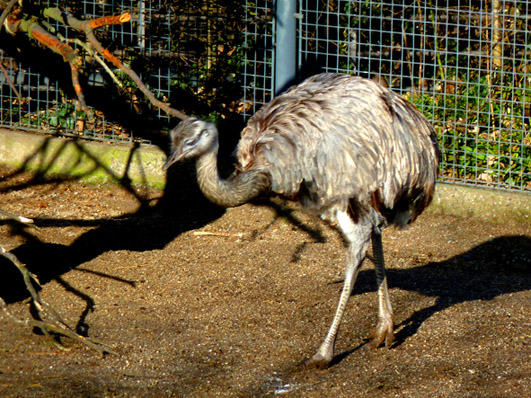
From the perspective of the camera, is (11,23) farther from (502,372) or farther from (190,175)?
(502,372)

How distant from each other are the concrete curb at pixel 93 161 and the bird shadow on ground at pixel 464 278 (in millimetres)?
647

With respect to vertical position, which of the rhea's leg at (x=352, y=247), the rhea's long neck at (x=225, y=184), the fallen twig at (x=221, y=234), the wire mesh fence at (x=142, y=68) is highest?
the wire mesh fence at (x=142, y=68)

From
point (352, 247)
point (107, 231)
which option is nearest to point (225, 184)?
point (352, 247)

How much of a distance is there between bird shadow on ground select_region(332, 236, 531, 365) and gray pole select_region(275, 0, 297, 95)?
209cm

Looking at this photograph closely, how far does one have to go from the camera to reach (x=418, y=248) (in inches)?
281

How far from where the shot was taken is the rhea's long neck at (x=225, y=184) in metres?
5.00

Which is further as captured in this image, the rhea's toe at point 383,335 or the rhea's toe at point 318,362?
the rhea's toe at point 383,335

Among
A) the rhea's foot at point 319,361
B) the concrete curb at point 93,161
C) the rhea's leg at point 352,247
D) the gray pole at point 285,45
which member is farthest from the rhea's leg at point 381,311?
the gray pole at point 285,45

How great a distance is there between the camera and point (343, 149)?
5.07 meters

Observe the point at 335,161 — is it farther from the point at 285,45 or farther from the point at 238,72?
the point at 238,72

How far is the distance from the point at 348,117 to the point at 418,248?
7.60 ft

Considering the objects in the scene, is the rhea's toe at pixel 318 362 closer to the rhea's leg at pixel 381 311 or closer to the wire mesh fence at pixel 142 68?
the rhea's leg at pixel 381 311

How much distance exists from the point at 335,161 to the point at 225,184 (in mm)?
660

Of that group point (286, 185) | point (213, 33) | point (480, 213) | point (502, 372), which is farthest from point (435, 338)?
point (213, 33)
